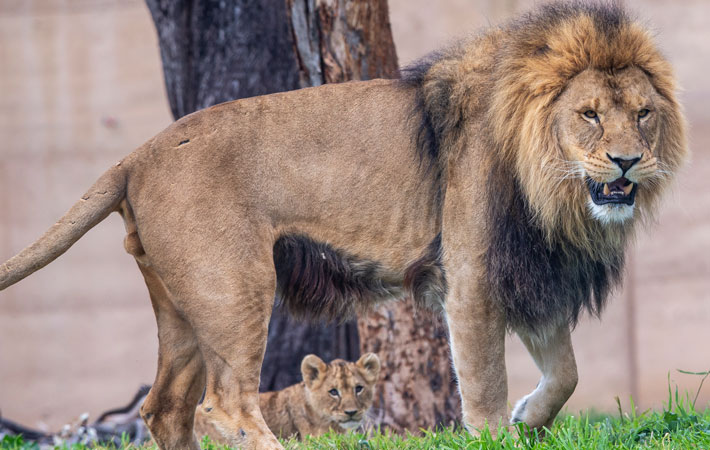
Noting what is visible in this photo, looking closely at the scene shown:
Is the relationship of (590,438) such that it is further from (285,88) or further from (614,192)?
(285,88)

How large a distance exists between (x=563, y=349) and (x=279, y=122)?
1.44 metres

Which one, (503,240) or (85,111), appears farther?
(85,111)

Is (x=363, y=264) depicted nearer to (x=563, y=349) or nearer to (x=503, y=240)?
(x=503, y=240)

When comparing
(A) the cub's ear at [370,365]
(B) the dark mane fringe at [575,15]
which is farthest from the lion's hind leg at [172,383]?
(B) the dark mane fringe at [575,15]

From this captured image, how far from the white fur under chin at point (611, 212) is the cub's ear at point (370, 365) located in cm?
199

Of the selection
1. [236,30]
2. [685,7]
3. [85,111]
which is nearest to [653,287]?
[685,7]

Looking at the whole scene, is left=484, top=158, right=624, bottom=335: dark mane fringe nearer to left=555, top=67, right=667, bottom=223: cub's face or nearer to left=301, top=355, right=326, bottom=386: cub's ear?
left=555, top=67, right=667, bottom=223: cub's face

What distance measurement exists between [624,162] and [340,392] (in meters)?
2.55

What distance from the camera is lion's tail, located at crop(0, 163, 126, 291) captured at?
367 centimetres

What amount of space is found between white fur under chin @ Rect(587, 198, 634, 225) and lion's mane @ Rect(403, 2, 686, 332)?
0.26 feet

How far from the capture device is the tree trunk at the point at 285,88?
529 centimetres

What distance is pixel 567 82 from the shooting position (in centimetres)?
359

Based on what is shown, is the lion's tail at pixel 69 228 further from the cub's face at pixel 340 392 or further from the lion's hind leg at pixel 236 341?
the cub's face at pixel 340 392

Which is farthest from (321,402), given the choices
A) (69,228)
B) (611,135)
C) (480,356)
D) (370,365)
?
(611,135)
